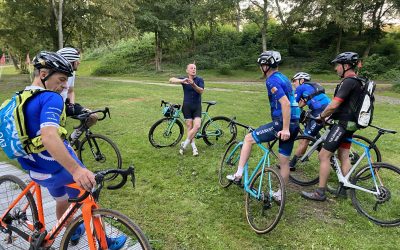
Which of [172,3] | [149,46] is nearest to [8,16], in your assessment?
[172,3]

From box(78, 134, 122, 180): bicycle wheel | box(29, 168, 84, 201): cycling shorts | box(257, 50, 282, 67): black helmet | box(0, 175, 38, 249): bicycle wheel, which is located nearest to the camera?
box(29, 168, 84, 201): cycling shorts

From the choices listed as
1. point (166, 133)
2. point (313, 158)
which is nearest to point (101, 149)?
point (166, 133)

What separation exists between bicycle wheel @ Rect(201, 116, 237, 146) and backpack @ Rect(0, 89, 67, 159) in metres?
5.06

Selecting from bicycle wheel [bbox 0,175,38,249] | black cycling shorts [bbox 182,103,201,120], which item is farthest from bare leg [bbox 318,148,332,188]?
bicycle wheel [bbox 0,175,38,249]

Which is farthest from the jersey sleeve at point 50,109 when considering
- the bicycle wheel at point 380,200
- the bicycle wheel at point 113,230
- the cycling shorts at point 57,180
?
the bicycle wheel at point 380,200

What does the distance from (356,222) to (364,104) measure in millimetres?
1588

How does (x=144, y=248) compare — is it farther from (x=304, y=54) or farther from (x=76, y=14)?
(x=304, y=54)

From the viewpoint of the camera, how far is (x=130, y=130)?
8.94 meters

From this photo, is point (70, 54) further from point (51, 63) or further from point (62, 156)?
point (62, 156)

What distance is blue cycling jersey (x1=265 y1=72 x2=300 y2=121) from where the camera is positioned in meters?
4.05

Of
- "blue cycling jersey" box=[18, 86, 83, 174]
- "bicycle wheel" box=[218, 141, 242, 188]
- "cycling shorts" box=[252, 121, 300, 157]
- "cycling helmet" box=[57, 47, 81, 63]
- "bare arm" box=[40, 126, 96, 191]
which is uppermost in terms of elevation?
"cycling helmet" box=[57, 47, 81, 63]

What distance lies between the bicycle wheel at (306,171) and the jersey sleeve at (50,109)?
381 cm

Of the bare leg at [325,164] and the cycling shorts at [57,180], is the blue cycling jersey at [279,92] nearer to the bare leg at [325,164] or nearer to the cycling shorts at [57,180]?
the bare leg at [325,164]

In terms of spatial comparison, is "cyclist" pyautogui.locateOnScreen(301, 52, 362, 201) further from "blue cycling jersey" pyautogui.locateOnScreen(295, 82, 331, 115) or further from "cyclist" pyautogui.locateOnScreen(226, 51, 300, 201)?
"blue cycling jersey" pyautogui.locateOnScreen(295, 82, 331, 115)
